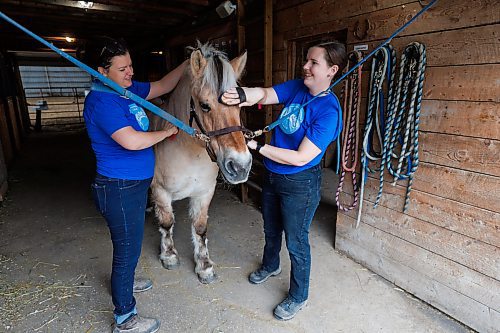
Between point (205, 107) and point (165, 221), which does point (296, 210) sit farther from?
point (165, 221)

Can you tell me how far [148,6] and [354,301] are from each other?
4256 mm

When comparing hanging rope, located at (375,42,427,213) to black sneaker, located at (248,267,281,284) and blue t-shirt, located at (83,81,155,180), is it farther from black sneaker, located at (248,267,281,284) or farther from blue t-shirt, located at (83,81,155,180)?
blue t-shirt, located at (83,81,155,180)

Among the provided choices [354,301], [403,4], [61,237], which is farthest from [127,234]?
[403,4]

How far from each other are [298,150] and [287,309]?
1.07 metres


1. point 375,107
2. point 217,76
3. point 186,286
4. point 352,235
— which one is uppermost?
point 217,76

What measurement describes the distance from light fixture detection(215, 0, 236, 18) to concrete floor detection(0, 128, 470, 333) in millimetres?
2378

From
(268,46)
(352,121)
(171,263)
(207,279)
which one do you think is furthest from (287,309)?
(268,46)

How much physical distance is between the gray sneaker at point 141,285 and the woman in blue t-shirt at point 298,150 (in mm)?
961

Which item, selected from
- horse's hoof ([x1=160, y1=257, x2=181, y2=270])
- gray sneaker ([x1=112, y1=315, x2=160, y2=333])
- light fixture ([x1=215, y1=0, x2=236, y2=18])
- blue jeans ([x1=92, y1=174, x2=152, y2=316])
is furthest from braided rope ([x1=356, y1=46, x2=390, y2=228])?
light fixture ([x1=215, y1=0, x2=236, y2=18])

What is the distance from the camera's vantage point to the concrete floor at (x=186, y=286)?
1978mm

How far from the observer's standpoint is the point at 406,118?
1.99 m

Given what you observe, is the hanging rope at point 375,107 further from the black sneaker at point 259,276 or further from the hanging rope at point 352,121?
the black sneaker at point 259,276

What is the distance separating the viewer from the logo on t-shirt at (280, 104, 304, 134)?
5.77 ft

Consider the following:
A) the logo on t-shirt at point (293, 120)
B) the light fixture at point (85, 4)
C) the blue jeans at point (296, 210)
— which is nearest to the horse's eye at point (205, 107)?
the logo on t-shirt at point (293, 120)
